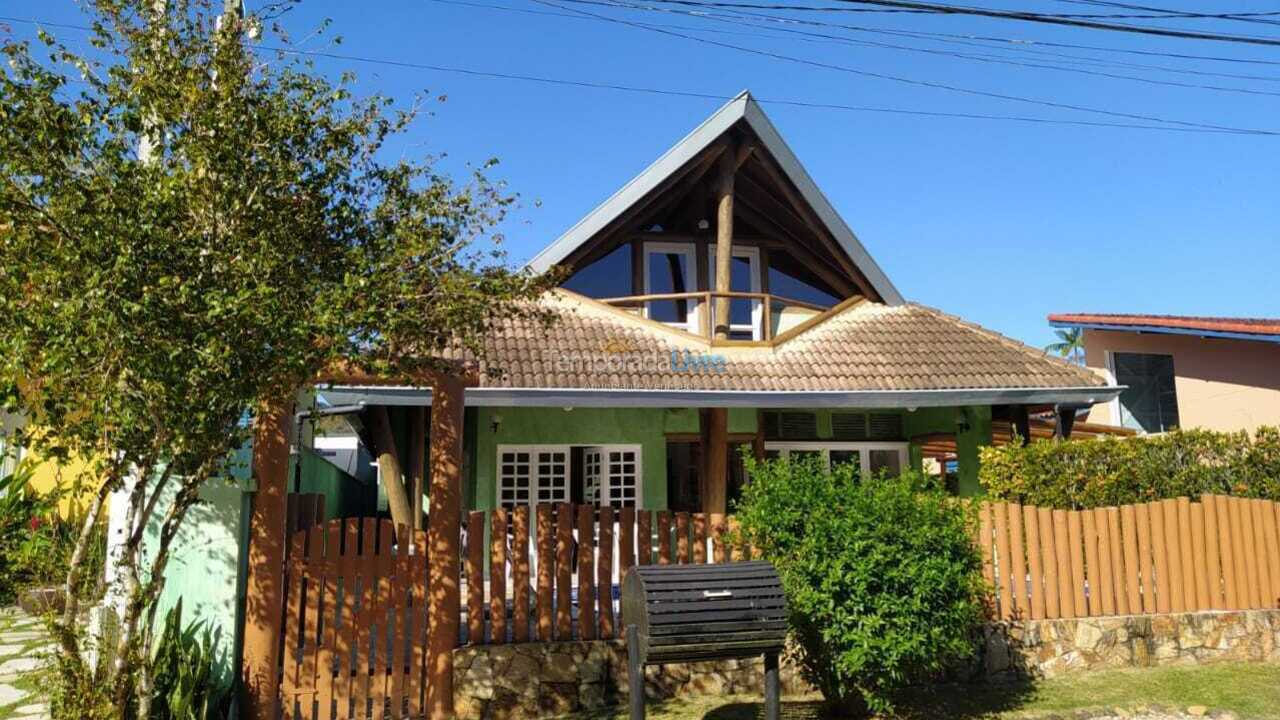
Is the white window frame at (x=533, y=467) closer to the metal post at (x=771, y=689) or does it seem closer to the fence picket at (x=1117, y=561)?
the fence picket at (x=1117, y=561)

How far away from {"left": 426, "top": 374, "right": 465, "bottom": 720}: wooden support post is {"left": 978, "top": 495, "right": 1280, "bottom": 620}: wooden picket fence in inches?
190

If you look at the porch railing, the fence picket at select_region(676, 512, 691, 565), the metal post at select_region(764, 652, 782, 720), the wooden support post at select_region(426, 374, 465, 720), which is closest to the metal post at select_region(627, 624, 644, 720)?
the metal post at select_region(764, 652, 782, 720)

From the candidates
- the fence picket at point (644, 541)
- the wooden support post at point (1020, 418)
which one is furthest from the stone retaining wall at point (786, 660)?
the wooden support post at point (1020, 418)

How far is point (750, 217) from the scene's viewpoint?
50.5ft

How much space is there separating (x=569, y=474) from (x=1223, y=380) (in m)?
12.9

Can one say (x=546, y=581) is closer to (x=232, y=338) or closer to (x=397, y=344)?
(x=397, y=344)

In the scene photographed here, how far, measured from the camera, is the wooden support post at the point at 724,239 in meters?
13.6

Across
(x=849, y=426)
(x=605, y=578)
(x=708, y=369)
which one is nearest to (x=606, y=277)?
(x=708, y=369)

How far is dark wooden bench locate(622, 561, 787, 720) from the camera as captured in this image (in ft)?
18.5

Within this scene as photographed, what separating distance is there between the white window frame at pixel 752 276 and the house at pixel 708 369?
0.03 m

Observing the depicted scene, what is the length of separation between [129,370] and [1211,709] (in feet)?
27.1

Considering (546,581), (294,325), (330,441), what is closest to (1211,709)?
(546,581)

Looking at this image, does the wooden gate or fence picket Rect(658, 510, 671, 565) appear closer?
the wooden gate

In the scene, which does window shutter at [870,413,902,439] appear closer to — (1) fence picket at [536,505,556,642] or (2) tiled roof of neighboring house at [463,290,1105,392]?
(2) tiled roof of neighboring house at [463,290,1105,392]
